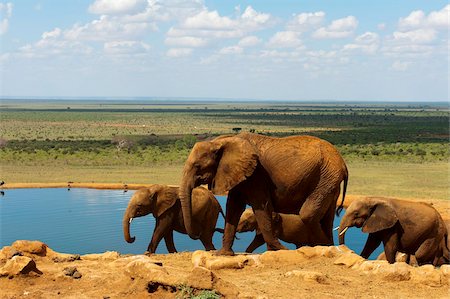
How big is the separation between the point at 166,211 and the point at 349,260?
18.6ft

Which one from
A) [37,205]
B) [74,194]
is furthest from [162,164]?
[37,205]

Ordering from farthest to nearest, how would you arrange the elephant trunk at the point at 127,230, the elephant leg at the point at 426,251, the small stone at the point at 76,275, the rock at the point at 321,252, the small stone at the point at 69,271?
the elephant trunk at the point at 127,230 < the elephant leg at the point at 426,251 < the rock at the point at 321,252 < the small stone at the point at 69,271 < the small stone at the point at 76,275

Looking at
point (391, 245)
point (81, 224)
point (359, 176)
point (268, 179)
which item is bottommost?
point (359, 176)

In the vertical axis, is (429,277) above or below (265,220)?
below

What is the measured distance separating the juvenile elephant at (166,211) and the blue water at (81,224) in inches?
86.0

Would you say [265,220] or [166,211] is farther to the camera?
[166,211]

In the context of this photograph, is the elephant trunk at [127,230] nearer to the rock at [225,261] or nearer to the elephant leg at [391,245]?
the rock at [225,261]

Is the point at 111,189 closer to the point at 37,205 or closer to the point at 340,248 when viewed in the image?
the point at 37,205

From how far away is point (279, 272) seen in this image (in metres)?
10.1

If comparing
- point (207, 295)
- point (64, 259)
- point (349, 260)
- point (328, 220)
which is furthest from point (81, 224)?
point (207, 295)

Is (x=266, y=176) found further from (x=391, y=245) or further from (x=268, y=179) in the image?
(x=391, y=245)

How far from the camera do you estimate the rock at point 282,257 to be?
35.2ft

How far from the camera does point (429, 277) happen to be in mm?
9641

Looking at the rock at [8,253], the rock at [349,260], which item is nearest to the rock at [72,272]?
the rock at [8,253]
